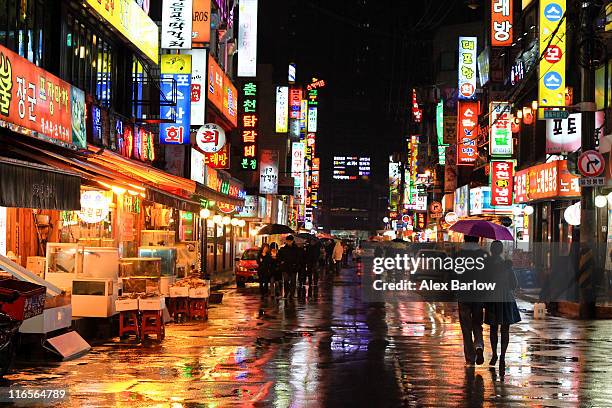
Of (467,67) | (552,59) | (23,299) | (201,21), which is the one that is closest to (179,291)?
(23,299)

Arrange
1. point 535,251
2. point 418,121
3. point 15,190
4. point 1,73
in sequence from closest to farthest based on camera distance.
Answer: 1. point 15,190
2. point 1,73
3. point 535,251
4. point 418,121

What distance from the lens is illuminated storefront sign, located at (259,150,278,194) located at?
62.8 metres

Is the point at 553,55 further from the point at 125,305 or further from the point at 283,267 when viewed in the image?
the point at 125,305

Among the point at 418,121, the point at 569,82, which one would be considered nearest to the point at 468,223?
the point at 569,82

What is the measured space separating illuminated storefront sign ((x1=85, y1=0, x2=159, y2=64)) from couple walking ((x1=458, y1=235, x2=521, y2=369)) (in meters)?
12.3

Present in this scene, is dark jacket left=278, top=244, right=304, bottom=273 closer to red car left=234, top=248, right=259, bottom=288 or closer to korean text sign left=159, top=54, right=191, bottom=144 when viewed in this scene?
korean text sign left=159, top=54, right=191, bottom=144

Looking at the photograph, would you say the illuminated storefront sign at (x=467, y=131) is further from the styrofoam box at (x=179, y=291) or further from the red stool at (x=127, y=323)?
the red stool at (x=127, y=323)

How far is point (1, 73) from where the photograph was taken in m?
15.7

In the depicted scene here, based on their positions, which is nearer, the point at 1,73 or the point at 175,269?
the point at 1,73

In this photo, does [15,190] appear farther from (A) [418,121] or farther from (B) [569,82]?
(A) [418,121]

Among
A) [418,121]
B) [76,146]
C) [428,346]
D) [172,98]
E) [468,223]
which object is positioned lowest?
[428,346]

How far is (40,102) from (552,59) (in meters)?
16.8

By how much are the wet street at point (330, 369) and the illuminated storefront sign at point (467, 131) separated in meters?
30.0

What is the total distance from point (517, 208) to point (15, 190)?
34.9m
